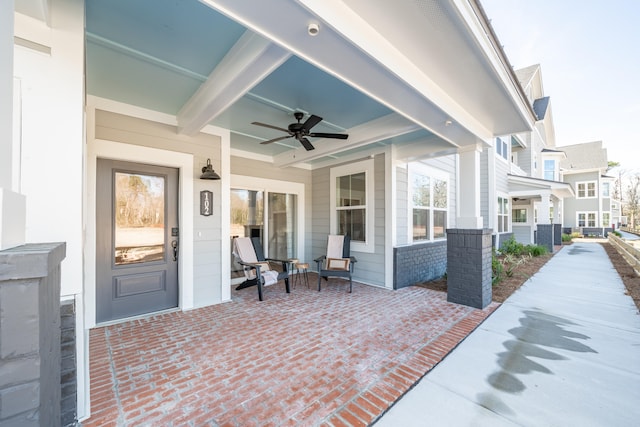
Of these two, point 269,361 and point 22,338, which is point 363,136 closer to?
point 269,361

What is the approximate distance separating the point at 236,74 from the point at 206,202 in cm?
241

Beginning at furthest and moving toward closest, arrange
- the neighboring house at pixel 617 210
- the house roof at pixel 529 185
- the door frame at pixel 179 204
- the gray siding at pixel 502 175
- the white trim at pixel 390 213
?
the neighboring house at pixel 617 210 → the house roof at pixel 529 185 → the gray siding at pixel 502 175 → the white trim at pixel 390 213 → the door frame at pixel 179 204

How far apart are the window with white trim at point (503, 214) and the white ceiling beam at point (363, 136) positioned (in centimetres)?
775

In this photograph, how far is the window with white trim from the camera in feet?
31.9

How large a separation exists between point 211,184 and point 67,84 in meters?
2.68

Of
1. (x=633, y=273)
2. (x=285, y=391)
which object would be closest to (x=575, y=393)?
(x=285, y=391)

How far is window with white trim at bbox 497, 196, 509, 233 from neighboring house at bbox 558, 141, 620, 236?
13.3 meters

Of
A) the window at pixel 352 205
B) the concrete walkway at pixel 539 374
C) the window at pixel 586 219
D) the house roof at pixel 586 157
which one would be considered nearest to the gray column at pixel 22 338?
the concrete walkway at pixel 539 374

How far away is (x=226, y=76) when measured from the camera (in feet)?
8.66

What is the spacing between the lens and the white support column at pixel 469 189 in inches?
169

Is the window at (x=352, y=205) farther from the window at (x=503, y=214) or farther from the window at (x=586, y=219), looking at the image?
the window at (x=586, y=219)

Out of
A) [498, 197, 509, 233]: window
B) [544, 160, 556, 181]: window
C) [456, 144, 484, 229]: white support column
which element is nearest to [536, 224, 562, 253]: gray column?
[498, 197, 509, 233]: window

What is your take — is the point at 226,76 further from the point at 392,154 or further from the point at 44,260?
the point at 392,154

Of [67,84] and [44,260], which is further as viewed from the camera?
[67,84]
